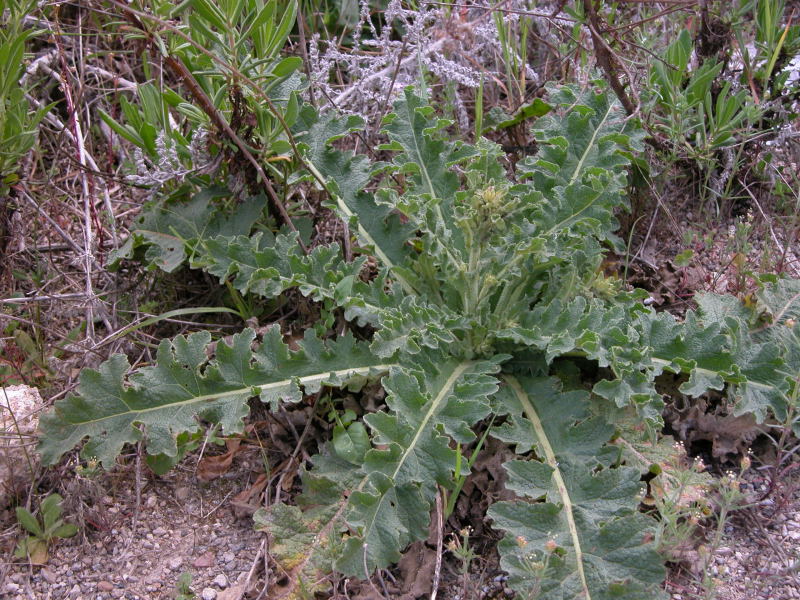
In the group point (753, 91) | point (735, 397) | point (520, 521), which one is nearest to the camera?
point (520, 521)

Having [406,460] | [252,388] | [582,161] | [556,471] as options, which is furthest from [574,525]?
[582,161]

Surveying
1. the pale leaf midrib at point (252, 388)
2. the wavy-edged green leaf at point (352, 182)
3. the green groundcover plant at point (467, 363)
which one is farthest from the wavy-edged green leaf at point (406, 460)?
the wavy-edged green leaf at point (352, 182)

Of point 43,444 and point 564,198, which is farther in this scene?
point 564,198

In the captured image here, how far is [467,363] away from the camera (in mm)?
2920

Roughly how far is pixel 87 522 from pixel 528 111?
2.66 metres

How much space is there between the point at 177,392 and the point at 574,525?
1.40 m

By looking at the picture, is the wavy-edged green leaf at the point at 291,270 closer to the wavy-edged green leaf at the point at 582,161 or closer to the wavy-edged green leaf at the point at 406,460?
the wavy-edged green leaf at the point at 406,460

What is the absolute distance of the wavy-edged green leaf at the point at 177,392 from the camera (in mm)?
2477

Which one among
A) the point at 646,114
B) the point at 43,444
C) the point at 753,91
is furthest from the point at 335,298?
the point at 753,91

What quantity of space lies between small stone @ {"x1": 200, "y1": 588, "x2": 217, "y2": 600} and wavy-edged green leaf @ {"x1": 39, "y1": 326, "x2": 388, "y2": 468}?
0.46 meters

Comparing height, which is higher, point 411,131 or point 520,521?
point 411,131

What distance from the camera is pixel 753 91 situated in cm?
374

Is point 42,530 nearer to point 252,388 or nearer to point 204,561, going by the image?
point 204,561

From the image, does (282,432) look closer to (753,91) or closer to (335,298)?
(335,298)
